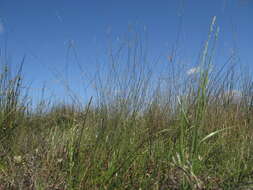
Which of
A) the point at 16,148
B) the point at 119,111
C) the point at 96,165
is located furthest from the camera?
the point at 16,148

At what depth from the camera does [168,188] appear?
1.18 meters

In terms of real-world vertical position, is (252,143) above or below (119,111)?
below

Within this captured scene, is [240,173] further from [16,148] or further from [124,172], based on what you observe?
[16,148]

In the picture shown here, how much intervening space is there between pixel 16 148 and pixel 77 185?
88 cm

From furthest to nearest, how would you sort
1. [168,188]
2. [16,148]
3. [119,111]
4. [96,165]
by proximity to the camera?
[16,148]
[119,111]
[96,165]
[168,188]

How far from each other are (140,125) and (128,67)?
1.56ft

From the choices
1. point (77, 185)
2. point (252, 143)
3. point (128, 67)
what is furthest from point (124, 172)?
point (252, 143)

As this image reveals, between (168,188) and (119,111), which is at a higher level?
(119,111)

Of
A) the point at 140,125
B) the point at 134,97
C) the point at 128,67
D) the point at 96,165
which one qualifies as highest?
the point at 128,67

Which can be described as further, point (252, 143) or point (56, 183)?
point (252, 143)

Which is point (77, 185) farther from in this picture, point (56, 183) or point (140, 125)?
point (140, 125)

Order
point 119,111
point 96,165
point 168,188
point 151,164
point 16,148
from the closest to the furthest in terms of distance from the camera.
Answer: point 168,188
point 96,165
point 151,164
point 119,111
point 16,148

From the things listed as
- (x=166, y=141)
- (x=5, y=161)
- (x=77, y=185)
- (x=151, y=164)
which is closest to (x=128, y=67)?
(x=166, y=141)

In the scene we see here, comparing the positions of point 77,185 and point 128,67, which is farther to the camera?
point 128,67
